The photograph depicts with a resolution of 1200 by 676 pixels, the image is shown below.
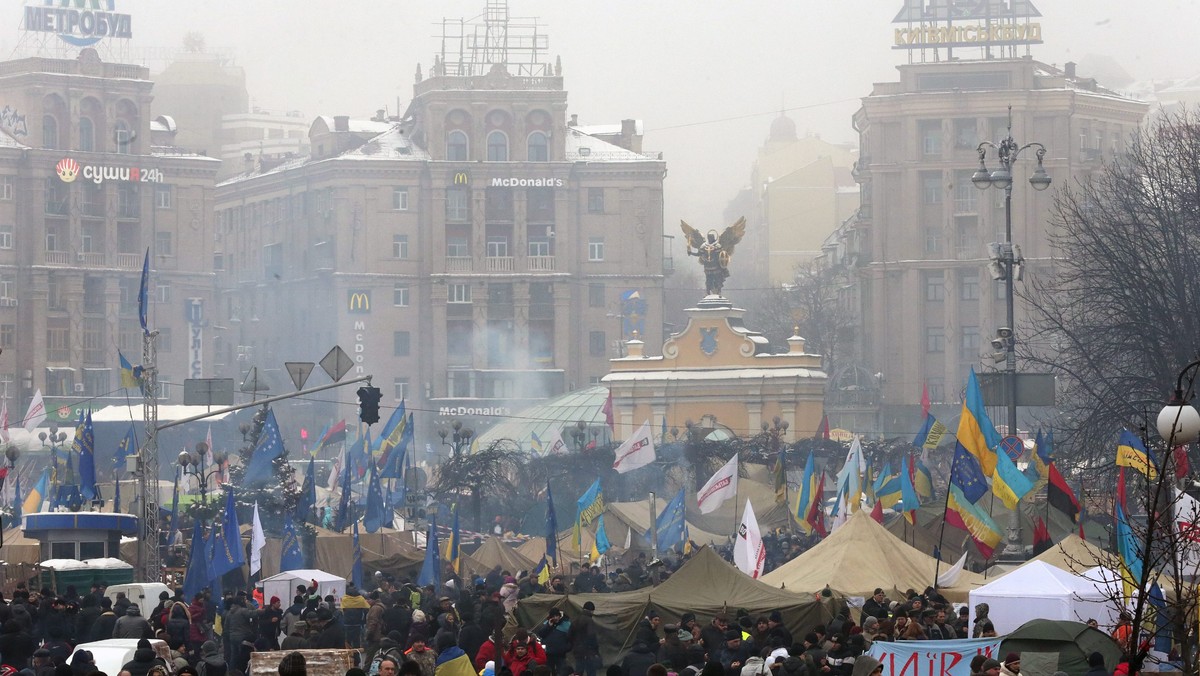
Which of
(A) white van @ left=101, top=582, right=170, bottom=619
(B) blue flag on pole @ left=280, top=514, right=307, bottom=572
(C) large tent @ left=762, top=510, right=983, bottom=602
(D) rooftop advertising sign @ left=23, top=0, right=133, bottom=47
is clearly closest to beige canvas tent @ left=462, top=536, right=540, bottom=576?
(B) blue flag on pole @ left=280, top=514, right=307, bottom=572

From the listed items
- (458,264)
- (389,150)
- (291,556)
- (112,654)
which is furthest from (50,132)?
(112,654)

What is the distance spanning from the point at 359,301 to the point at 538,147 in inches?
462

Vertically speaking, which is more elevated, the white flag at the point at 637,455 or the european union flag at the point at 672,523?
the white flag at the point at 637,455

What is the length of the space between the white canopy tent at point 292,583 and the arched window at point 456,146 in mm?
70696

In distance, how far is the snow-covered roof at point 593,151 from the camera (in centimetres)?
10256

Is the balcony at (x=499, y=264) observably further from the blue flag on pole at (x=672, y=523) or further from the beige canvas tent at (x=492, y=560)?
the blue flag on pole at (x=672, y=523)

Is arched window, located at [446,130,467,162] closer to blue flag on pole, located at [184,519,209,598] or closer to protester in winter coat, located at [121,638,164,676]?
blue flag on pole, located at [184,519,209,598]

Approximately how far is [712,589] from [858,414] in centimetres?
7107

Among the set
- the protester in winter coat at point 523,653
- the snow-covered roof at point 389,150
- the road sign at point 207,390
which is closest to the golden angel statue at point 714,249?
the snow-covered roof at point 389,150

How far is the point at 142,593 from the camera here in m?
27.1

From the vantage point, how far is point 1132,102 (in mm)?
101875

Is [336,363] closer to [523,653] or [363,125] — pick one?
[523,653]

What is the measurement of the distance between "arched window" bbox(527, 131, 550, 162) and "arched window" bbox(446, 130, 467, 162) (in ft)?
10.7

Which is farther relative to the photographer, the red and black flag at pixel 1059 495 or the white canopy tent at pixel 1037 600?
the red and black flag at pixel 1059 495
